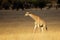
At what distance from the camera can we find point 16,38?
8656mm

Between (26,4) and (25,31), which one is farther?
(26,4)

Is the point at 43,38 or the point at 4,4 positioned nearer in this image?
the point at 43,38

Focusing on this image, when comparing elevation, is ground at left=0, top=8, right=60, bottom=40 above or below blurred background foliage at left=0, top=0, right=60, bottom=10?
above

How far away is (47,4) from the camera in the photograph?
25.4 meters

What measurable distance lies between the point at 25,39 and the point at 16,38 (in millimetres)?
427

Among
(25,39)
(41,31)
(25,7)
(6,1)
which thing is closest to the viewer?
(25,39)

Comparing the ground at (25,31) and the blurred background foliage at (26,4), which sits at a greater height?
the ground at (25,31)

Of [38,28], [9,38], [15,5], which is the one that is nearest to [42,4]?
[15,5]

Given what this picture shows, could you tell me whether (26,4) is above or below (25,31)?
below

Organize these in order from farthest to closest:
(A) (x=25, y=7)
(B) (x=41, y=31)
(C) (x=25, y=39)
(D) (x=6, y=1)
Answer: (D) (x=6, y=1) → (A) (x=25, y=7) → (B) (x=41, y=31) → (C) (x=25, y=39)

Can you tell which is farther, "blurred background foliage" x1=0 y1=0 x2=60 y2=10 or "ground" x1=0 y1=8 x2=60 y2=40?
"blurred background foliage" x1=0 y1=0 x2=60 y2=10

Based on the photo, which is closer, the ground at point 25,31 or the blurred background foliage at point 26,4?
the ground at point 25,31

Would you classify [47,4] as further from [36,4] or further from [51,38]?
[51,38]

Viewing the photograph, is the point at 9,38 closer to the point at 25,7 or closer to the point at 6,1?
the point at 25,7
